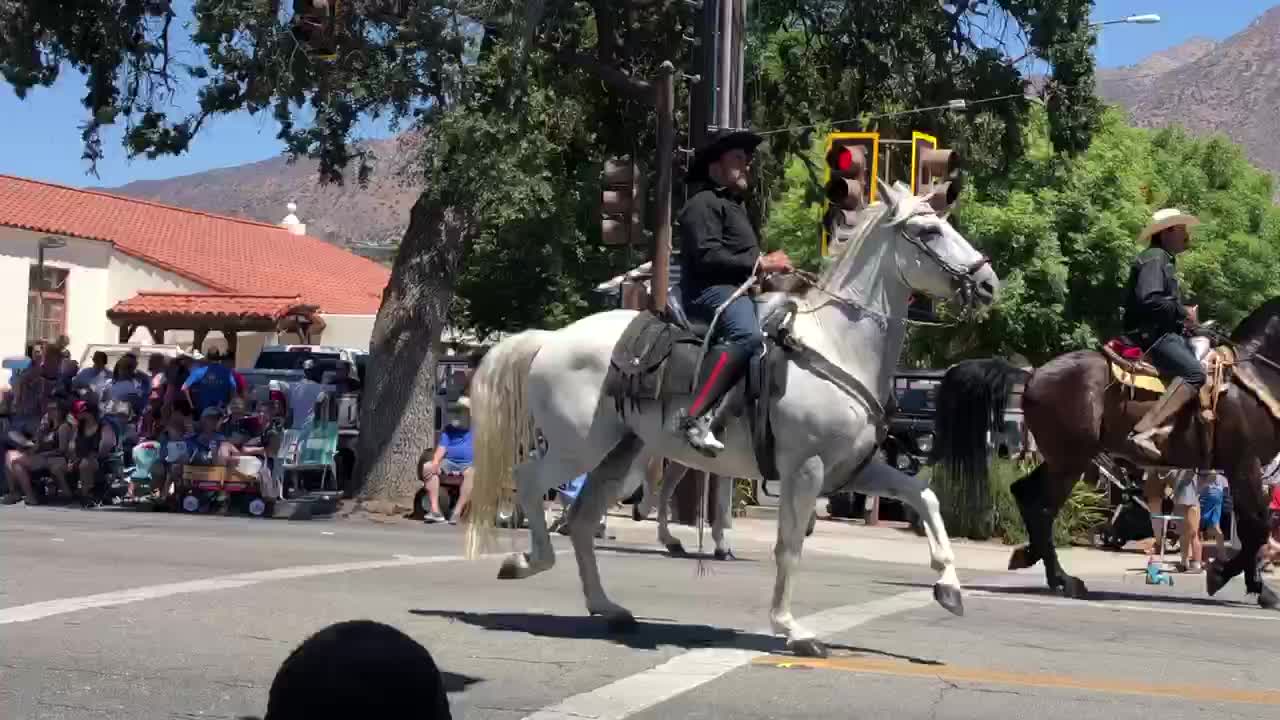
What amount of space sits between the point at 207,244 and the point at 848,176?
153 ft

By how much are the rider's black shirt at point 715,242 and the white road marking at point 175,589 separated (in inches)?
167

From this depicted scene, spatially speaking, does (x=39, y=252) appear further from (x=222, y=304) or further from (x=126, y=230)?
(x=126, y=230)

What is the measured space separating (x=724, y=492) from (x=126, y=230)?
41960 mm

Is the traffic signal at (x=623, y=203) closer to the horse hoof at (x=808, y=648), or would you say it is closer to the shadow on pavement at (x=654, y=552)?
the shadow on pavement at (x=654, y=552)

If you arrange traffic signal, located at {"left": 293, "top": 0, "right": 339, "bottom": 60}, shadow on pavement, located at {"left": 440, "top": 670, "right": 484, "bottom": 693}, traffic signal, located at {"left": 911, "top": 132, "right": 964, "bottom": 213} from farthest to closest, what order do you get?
traffic signal, located at {"left": 911, "top": 132, "right": 964, "bottom": 213}
traffic signal, located at {"left": 293, "top": 0, "right": 339, "bottom": 60}
shadow on pavement, located at {"left": 440, "top": 670, "right": 484, "bottom": 693}

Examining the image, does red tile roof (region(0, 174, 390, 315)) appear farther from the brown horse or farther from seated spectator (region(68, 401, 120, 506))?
the brown horse

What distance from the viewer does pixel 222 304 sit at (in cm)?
4272

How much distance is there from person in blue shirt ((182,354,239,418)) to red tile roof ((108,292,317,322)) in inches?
738

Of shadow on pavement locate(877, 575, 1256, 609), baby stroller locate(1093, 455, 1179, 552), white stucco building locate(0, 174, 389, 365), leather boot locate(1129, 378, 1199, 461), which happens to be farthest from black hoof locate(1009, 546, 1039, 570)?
white stucco building locate(0, 174, 389, 365)

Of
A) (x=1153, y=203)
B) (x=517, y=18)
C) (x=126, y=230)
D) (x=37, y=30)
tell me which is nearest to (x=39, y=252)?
(x=126, y=230)

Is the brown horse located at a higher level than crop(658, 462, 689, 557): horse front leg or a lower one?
higher

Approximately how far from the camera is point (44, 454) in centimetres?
2311

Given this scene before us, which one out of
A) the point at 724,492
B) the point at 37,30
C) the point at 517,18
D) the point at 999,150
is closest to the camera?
the point at 724,492

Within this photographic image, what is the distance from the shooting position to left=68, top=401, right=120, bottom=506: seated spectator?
22.9 meters
